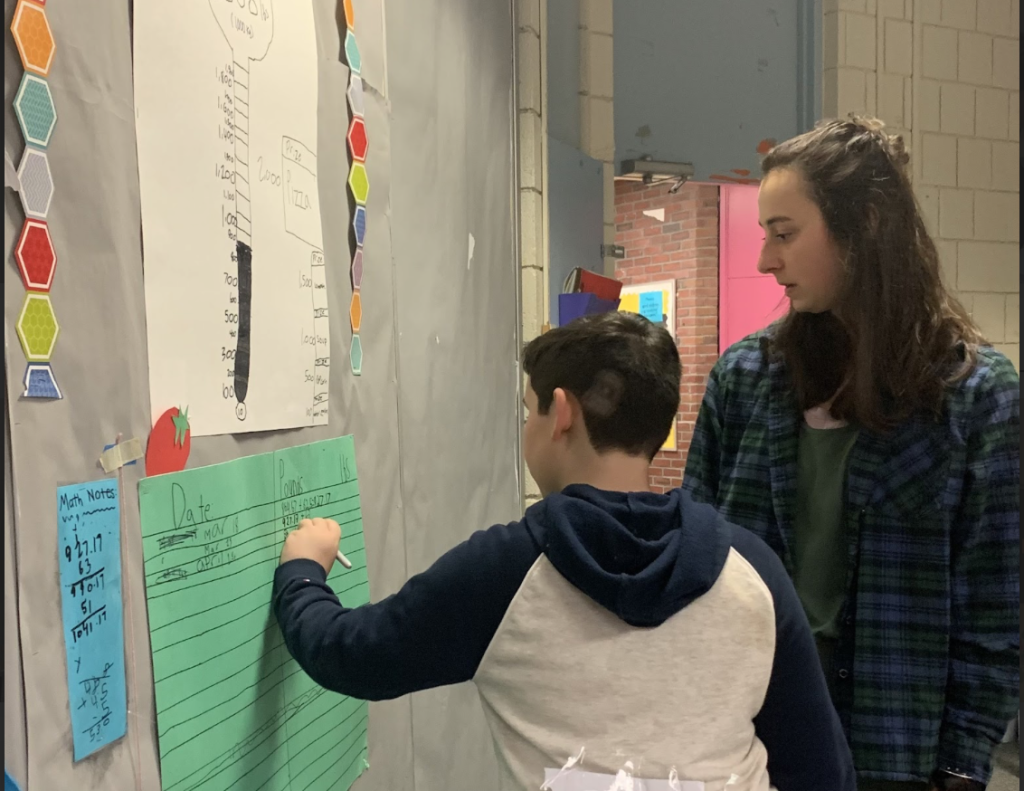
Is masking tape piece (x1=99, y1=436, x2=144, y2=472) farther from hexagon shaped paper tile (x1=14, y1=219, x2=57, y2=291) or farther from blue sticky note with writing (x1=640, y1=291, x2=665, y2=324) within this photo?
blue sticky note with writing (x1=640, y1=291, x2=665, y2=324)

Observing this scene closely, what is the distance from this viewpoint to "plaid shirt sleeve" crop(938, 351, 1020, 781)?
1.08m

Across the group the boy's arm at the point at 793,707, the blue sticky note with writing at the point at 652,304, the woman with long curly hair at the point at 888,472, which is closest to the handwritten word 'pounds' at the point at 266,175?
the boy's arm at the point at 793,707

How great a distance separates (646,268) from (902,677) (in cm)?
480

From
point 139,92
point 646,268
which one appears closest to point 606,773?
point 139,92

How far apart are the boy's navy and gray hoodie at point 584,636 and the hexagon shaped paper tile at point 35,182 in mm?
441

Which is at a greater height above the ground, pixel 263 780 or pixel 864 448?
pixel 864 448

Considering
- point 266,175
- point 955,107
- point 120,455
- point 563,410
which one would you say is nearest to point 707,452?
point 563,410

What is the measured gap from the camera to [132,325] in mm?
652

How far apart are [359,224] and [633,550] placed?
1.82ft

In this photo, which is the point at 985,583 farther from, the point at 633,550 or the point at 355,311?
the point at 355,311

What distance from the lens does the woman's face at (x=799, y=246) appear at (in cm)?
117

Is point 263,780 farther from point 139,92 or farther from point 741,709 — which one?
point 139,92

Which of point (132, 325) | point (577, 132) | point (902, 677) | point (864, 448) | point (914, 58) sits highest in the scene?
point (914, 58)

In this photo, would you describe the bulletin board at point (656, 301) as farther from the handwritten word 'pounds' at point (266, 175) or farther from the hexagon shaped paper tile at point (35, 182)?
the hexagon shaped paper tile at point (35, 182)
